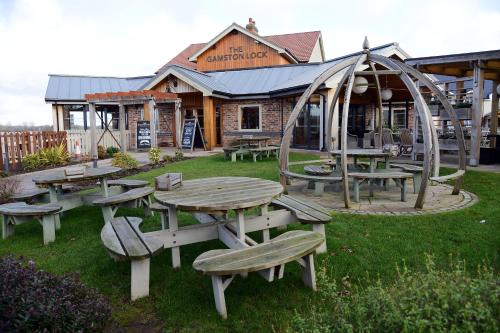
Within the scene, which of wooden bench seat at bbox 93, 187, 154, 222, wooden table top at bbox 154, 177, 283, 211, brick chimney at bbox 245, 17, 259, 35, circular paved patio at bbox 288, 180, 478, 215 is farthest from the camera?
brick chimney at bbox 245, 17, 259, 35

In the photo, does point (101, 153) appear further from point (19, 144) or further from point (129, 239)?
point (129, 239)

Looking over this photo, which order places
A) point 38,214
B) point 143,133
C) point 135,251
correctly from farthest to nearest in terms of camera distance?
point 143,133 < point 38,214 < point 135,251

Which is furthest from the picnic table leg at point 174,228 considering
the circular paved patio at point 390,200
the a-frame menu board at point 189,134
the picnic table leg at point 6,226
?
the a-frame menu board at point 189,134

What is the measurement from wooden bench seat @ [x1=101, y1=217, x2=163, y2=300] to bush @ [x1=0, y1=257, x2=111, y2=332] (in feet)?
1.99

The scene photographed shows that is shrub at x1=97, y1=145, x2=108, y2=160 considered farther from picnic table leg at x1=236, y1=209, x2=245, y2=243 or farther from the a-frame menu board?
picnic table leg at x1=236, y1=209, x2=245, y2=243

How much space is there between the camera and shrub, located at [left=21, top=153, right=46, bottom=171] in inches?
437

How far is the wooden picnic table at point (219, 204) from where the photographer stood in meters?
3.25

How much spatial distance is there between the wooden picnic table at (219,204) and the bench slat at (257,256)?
458 mm

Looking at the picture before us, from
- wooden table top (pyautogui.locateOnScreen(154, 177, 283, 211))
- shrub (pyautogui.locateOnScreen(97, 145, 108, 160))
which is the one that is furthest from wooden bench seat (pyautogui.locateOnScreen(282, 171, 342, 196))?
shrub (pyautogui.locateOnScreen(97, 145, 108, 160))

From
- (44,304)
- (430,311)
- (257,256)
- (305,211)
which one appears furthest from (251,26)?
(430,311)

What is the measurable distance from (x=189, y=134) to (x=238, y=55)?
32.7 ft

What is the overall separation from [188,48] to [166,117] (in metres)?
13.0

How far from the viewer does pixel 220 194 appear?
3.64m

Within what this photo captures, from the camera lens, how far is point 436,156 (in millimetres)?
5938
